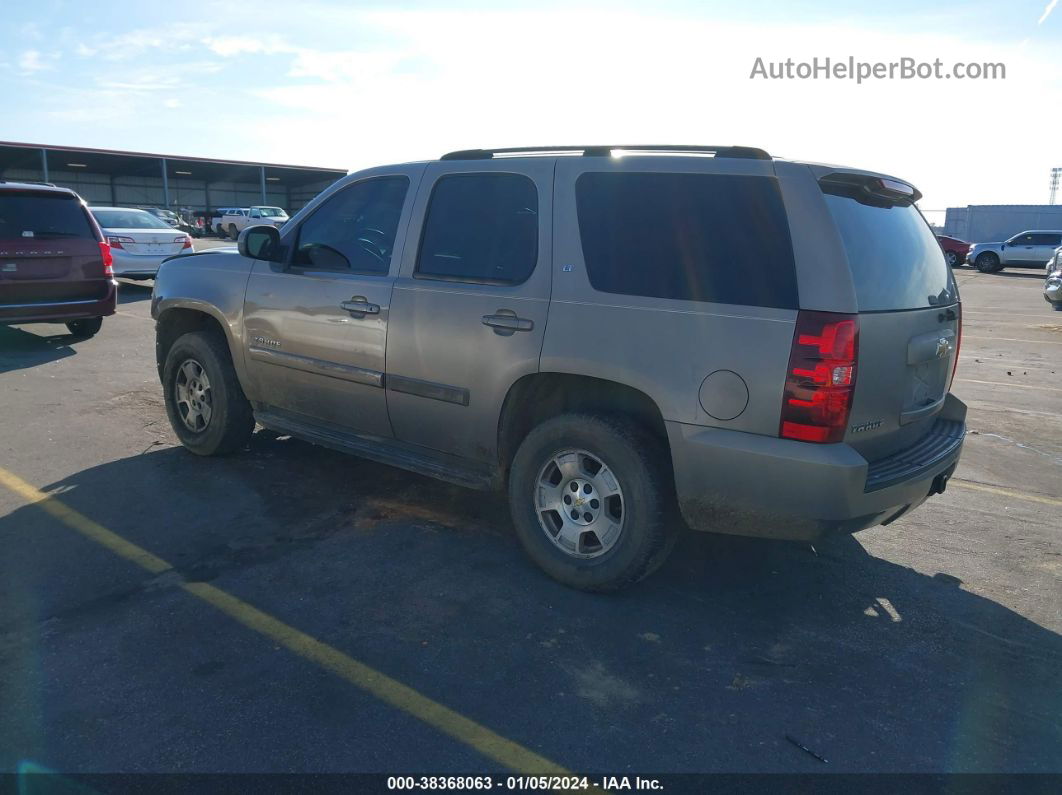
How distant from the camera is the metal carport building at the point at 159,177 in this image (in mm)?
43812

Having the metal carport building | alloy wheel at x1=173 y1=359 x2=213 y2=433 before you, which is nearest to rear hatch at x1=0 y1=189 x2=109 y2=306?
alloy wheel at x1=173 y1=359 x2=213 y2=433

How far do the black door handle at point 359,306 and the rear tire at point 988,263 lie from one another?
33965mm

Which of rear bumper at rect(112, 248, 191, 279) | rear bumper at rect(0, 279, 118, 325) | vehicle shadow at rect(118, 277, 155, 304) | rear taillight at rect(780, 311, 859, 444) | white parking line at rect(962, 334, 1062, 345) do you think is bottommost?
vehicle shadow at rect(118, 277, 155, 304)

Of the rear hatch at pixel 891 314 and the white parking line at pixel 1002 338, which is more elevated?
the rear hatch at pixel 891 314

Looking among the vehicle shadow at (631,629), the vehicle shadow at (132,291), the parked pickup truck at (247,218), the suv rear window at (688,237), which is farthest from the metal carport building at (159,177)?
the suv rear window at (688,237)

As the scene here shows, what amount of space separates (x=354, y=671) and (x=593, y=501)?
1348 millimetres

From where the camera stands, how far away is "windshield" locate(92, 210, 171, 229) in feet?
52.1

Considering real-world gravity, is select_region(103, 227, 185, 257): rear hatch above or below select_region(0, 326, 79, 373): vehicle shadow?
above

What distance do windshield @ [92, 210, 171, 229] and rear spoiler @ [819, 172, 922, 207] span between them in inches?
611

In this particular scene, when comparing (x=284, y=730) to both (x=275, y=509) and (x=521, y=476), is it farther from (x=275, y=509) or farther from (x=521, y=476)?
(x=275, y=509)

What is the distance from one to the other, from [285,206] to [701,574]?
67.8 m

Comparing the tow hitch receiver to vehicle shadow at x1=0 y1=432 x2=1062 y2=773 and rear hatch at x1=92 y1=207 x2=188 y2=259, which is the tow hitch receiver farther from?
rear hatch at x1=92 y1=207 x2=188 y2=259

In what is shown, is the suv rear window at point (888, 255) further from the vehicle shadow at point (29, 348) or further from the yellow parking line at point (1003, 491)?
the vehicle shadow at point (29, 348)

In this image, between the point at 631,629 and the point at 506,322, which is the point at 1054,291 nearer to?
the point at 506,322
